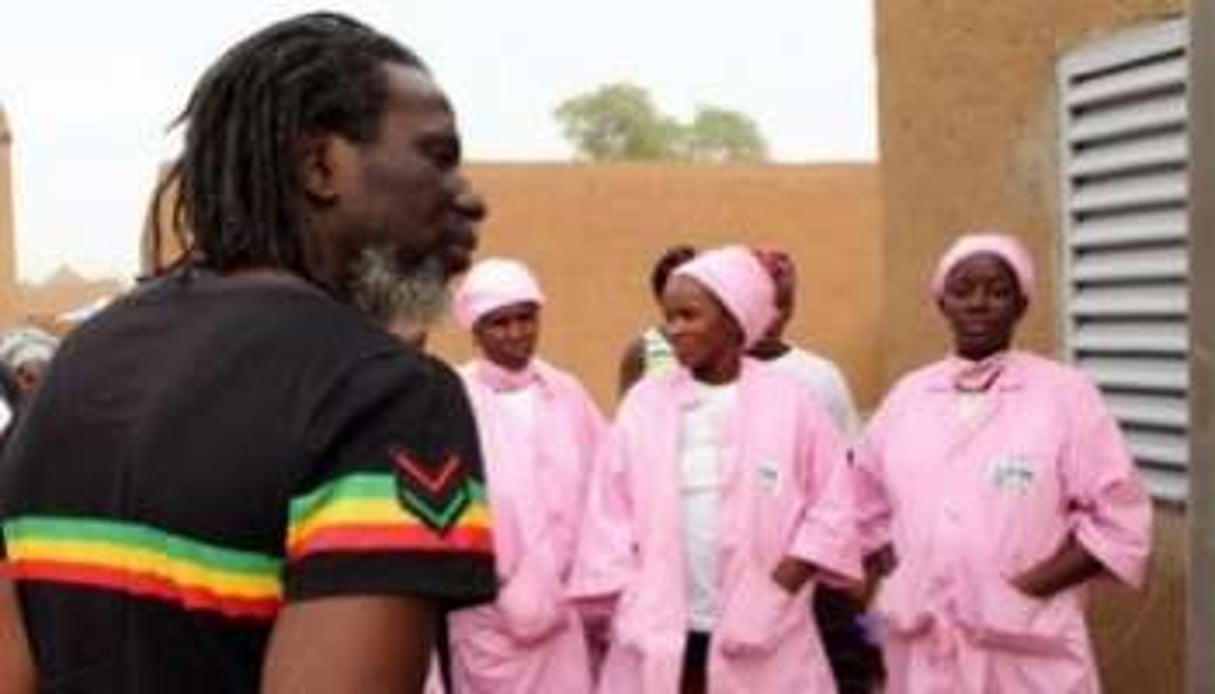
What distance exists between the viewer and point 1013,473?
463cm

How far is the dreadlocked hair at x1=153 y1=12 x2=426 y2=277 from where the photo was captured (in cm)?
190

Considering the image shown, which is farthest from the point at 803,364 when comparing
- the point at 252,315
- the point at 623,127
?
the point at 623,127

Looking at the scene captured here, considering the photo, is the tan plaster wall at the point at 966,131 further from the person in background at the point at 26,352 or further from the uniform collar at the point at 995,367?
the person in background at the point at 26,352

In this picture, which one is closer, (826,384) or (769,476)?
(769,476)

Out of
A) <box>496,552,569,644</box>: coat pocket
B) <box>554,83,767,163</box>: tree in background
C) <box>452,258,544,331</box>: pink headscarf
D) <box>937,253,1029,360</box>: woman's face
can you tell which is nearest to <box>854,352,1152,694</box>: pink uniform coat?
<box>937,253,1029,360</box>: woman's face

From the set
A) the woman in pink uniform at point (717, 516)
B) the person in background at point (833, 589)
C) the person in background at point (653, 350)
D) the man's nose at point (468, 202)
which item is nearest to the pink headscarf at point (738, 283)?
the woman in pink uniform at point (717, 516)

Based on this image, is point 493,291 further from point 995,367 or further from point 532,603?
point 995,367

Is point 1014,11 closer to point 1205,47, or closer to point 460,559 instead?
point 1205,47

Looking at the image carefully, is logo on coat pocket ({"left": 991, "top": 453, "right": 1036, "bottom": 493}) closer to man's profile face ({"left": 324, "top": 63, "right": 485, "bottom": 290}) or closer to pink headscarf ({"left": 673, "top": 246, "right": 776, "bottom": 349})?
pink headscarf ({"left": 673, "top": 246, "right": 776, "bottom": 349})

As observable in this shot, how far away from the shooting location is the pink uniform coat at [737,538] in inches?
194

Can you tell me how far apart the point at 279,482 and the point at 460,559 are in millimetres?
161

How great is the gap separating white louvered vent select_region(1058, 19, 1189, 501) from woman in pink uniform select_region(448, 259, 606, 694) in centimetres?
139

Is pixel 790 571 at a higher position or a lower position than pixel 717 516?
lower

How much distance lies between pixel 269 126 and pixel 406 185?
14 centimetres
